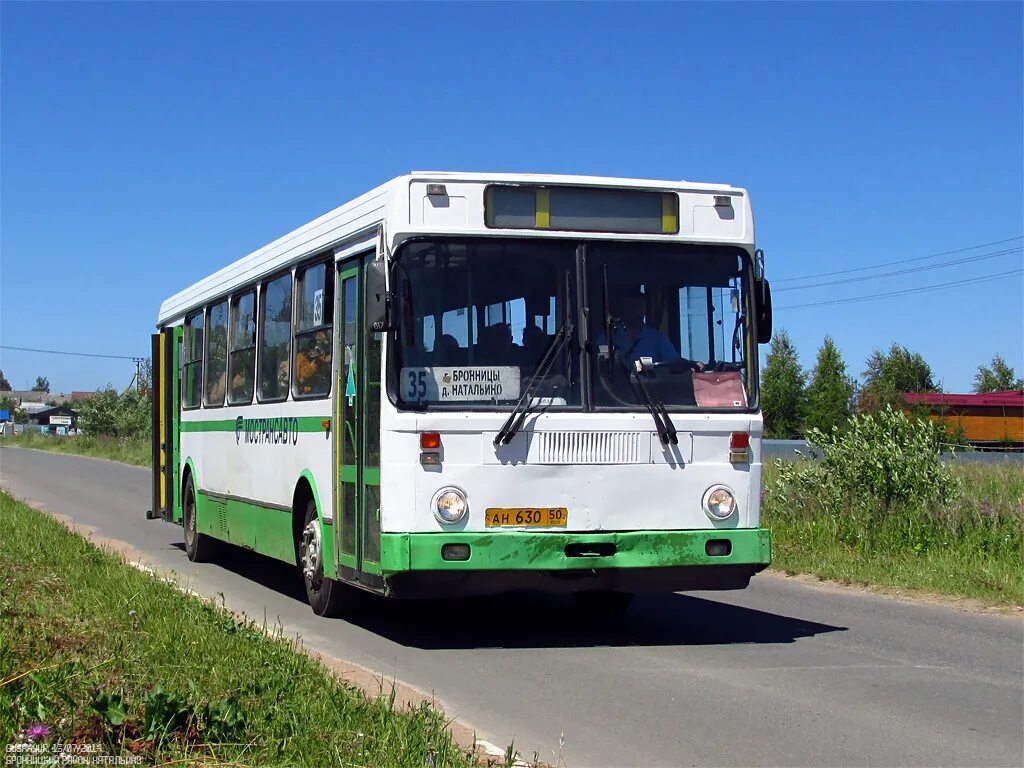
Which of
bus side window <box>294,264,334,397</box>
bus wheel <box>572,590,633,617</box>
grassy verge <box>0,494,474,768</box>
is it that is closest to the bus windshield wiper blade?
bus wheel <box>572,590,633,617</box>

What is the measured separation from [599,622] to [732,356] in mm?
2575

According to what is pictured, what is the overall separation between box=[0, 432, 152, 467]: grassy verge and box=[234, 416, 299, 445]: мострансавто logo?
38058mm

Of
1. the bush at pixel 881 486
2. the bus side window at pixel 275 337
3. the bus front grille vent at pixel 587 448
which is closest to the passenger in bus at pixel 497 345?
the bus front grille vent at pixel 587 448

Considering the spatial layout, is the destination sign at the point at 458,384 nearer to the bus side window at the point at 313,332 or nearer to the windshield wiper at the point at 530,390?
the windshield wiper at the point at 530,390

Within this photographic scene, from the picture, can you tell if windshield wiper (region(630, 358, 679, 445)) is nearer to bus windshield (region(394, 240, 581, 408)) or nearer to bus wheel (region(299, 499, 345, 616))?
bus windshield (region(394, 240, 581, 408))

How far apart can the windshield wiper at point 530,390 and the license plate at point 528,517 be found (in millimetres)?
469

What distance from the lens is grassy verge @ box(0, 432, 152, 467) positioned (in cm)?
5612

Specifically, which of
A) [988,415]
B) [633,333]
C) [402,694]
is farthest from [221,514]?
[988,415]

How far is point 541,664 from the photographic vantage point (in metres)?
9.02

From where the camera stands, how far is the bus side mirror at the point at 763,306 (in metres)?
9.95

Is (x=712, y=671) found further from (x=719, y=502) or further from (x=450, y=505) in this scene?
(x=450, y=505)

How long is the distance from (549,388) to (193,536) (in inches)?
320

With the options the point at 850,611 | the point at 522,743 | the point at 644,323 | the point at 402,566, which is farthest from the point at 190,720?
the point at 850,611

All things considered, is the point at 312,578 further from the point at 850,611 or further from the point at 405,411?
the point at 850,611
